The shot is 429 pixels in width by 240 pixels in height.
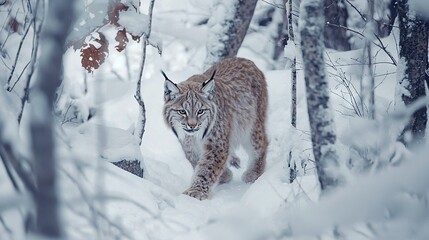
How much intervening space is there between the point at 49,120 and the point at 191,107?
4.74 m

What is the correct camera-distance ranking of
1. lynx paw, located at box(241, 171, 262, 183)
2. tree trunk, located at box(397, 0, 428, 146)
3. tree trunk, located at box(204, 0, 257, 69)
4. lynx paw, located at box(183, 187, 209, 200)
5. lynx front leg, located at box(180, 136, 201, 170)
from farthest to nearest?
tree trunk, located at box(204, 0, 257, 69) < lynx paw, located at box(241, 171, 262, 183) < lynx front leg, located at box(180, 136, 201, 170) < lynx paw, located at box(183, 187, 209, 200) < tree trunk, located at box(397, 0, 428, 146)

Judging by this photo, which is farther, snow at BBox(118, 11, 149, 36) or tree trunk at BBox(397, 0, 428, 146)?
snow at BBox(118, 11, 149, 36)

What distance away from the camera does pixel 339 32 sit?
10.6 meters

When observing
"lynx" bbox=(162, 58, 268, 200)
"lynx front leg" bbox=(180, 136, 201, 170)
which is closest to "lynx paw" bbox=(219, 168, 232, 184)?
"lynx" bbox=(162, 58, 268, 200)

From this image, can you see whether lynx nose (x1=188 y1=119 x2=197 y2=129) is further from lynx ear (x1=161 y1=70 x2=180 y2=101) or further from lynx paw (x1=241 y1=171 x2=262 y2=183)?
lynx paw (x1=241 y1=171 x2=262 y2=183)

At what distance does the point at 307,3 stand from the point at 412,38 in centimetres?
181

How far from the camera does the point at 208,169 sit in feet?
20.7

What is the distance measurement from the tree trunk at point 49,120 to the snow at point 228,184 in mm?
179

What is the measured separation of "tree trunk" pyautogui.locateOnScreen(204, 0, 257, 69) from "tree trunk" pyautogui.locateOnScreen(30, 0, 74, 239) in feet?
22.1

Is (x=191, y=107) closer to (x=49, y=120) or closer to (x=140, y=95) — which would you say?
(x=140, y=95)

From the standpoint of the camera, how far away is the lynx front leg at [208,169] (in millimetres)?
6115

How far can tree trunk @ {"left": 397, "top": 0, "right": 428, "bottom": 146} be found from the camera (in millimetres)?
5008

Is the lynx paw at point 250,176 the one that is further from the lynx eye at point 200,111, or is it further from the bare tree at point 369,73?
the bare tree at point 369,73

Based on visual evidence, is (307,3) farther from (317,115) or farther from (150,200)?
(150,200)
